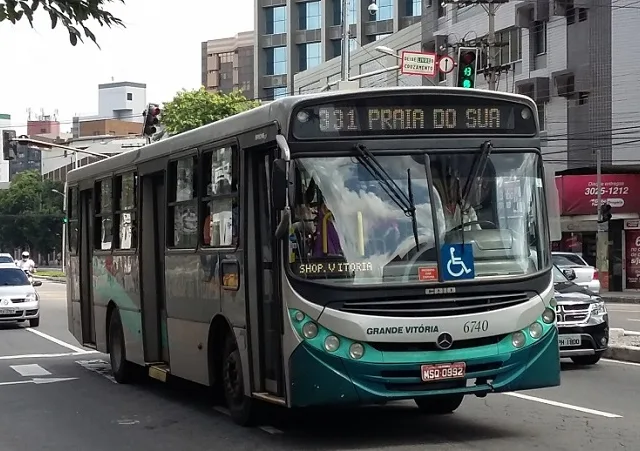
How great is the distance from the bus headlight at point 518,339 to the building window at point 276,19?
77.6 m

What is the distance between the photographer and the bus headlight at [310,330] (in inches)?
336

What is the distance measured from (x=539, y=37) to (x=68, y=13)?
4185 cm

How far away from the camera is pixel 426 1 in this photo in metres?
55.4

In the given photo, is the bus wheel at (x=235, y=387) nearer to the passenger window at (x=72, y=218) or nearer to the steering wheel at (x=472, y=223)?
the steering wheel at (x=472, y=223)

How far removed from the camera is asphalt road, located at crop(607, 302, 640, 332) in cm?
2331

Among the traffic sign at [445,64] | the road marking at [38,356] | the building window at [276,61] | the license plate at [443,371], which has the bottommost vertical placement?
the road marking at [38,356]

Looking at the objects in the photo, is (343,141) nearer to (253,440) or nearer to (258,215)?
(258,215)

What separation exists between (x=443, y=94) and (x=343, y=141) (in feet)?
3.38

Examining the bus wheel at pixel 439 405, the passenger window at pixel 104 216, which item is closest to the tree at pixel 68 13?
the bus wheel at pixel 439 405

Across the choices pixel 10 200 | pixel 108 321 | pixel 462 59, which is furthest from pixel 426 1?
pixel 10 200

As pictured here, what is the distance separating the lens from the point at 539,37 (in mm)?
45469

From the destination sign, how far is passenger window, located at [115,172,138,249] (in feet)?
15.7

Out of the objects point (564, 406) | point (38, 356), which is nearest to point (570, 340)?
point (564, 406)

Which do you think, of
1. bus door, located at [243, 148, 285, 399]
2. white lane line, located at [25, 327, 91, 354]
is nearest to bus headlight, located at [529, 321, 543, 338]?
bus door, located at [243, 148, 285, 399]
